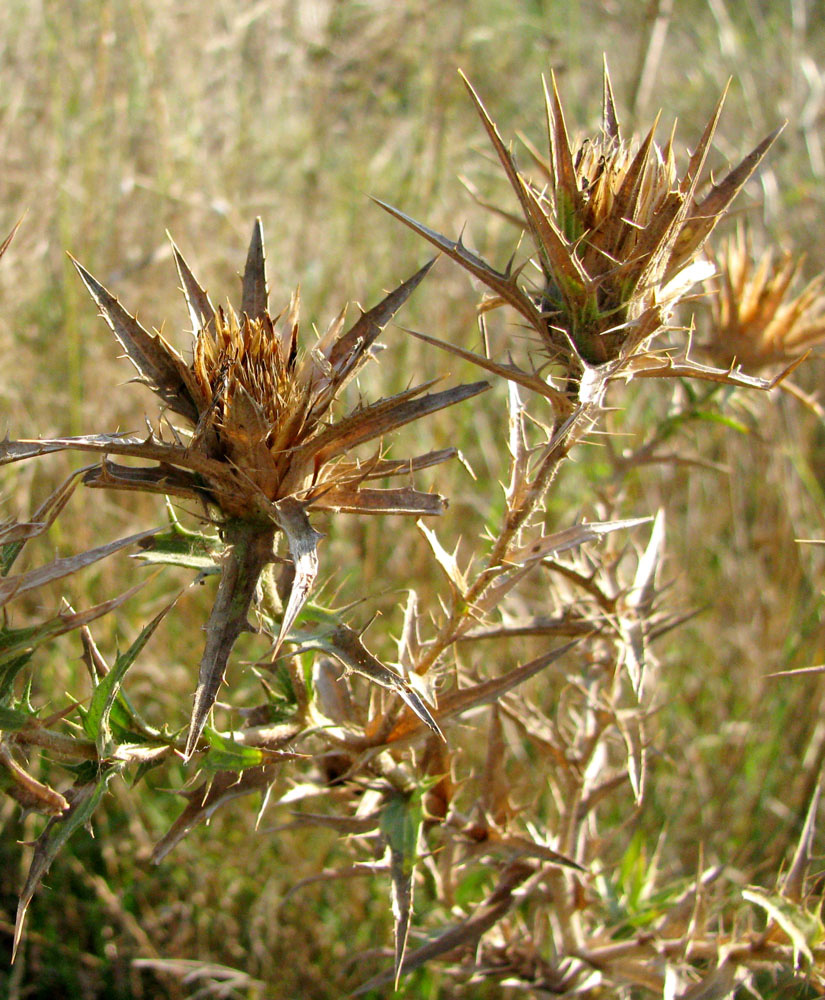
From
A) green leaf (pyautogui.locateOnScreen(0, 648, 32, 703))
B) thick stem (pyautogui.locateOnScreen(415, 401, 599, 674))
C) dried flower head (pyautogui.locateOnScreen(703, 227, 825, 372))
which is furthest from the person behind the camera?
dried flower head (pyautogui.locateOnScreen(703, 227, 825, 372))

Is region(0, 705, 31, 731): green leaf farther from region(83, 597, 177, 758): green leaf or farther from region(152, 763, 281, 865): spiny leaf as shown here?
region(152, 763, 281, 865): spiny leaf

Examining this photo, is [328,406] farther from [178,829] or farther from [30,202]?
[30,202]

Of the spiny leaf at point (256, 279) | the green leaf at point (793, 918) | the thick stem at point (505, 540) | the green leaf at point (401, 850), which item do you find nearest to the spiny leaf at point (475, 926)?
the green leaf at point (401, 850)

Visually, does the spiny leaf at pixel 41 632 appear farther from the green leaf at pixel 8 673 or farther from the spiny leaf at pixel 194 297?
the spiny leaf at pixel 194 297

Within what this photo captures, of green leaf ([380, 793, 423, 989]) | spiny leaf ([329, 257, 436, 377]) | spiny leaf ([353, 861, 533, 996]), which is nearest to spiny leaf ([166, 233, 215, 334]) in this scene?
spiny leaf ([329, 257, 436, 377])

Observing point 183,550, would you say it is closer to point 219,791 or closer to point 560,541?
point 219,791

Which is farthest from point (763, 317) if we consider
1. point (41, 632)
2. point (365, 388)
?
point (365, 388)

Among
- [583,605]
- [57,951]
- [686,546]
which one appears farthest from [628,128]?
[57,951]
